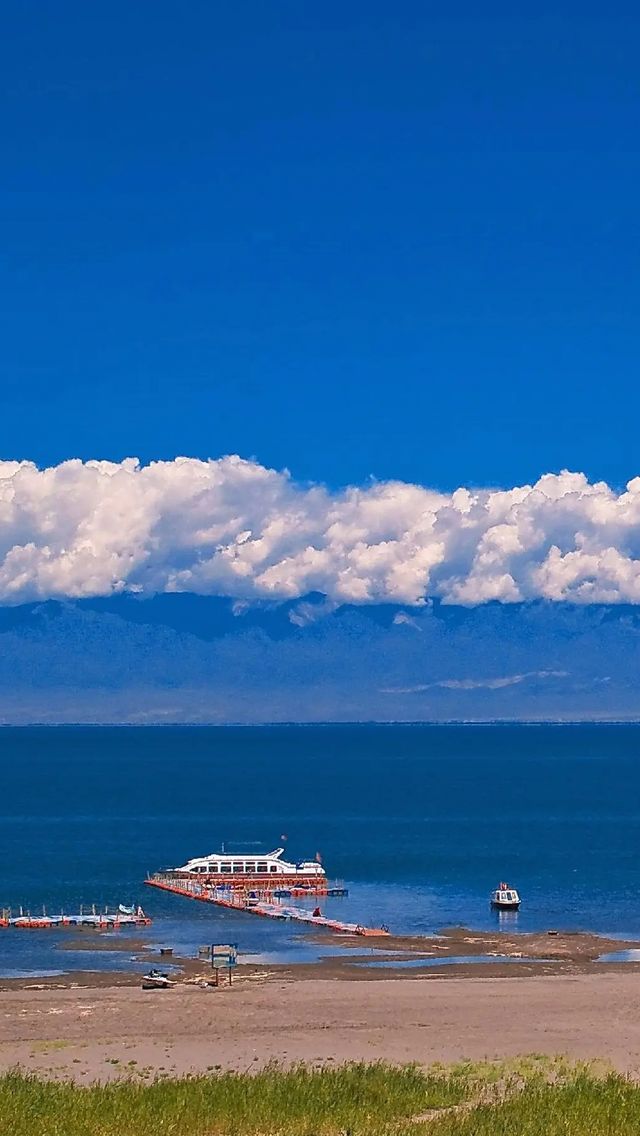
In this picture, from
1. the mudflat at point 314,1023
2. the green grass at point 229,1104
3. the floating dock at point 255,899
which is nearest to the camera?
the green grass at point 229,1104

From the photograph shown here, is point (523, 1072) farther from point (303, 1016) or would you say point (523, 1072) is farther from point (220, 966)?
point (220, 966)

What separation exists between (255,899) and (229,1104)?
67.2 m

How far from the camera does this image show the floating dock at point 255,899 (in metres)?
95.2

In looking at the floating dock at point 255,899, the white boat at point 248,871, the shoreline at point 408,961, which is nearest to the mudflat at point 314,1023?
the shoreline at point 408,961

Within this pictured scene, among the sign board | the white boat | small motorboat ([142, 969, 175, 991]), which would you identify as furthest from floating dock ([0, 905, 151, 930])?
the white boat

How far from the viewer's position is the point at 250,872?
121000 mm

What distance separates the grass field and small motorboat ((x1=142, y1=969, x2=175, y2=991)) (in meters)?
23.9

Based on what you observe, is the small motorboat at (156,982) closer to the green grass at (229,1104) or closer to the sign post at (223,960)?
the sign post at (223,960)

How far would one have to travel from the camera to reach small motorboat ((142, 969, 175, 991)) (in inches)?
2830

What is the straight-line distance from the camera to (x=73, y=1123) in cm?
3872

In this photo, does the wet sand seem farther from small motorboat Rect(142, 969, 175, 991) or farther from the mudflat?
small motorboat Rect(142, 969, 175, 991)

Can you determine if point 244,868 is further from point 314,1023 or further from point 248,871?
point 314,1023

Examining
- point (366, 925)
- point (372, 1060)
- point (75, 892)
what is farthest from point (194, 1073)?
point (75, 892)

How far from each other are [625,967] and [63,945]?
112 ft
